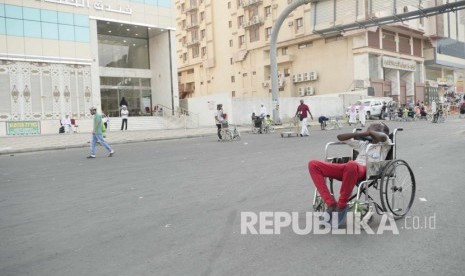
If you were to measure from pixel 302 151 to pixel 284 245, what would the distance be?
29.8 ft

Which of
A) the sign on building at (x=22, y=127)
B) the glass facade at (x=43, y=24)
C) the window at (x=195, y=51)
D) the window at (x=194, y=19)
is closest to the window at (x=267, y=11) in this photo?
the window at (x=194, y=19)

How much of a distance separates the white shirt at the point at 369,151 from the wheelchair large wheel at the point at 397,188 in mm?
147

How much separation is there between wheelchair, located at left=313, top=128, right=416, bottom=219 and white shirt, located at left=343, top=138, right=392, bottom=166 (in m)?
0.06

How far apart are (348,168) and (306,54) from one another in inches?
2037

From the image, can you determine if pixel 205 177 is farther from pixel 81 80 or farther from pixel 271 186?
pixel 81 80

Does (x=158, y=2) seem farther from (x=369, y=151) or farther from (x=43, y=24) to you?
(x=369, y=151)

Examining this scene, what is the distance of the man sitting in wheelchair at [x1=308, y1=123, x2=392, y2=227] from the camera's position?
452 centimetres

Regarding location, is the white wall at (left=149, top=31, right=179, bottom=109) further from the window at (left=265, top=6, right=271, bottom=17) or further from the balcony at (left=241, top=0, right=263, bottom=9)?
the balcony at (left=241, top=0, right=263, bottom=9)

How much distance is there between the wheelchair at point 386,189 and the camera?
4676 millimetres

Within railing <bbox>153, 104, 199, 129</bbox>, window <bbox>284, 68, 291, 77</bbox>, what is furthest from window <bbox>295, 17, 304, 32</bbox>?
railing <bbox>153, 104, 199, 129</bbox>

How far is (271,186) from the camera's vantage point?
741cm

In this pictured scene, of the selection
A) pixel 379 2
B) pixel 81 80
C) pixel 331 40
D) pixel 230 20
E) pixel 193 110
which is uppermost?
pixel 230 20

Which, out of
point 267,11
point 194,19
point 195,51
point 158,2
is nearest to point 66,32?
point 158,2

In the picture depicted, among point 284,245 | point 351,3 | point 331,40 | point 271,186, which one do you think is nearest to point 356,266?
point 284,245
